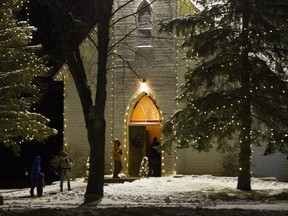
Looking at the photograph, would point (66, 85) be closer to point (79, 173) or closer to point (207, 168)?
point (79, 173)

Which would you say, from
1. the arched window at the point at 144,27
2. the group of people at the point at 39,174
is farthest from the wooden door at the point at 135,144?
the group of people at the point at 39,174

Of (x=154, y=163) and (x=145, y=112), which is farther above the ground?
(x=145, y=112)

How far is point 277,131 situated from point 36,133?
399 inches

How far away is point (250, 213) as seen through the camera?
11.1 meters

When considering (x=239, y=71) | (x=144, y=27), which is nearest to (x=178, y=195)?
(x=239, y=71)

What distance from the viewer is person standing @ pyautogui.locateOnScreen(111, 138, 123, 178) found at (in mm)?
23469

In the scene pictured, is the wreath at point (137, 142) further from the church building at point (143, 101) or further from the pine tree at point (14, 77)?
the pine tree at point (14, 77)

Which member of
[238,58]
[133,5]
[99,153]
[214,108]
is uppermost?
[133,5]

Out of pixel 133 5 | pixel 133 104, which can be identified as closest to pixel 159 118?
pixel 133 104

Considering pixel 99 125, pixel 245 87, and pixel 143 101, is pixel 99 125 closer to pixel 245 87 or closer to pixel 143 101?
pixel 245 87

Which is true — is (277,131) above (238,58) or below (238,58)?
below

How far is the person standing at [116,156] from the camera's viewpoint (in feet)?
77.0

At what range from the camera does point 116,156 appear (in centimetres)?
2356

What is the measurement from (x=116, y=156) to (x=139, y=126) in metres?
2.52
